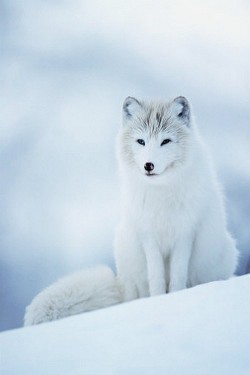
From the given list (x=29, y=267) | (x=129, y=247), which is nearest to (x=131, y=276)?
(x=129, y=247)

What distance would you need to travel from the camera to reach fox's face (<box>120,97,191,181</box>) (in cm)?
238

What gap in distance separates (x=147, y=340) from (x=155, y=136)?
4.59 ft

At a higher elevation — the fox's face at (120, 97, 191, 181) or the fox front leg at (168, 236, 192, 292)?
the fox's face at (120, 97, 191, 181)

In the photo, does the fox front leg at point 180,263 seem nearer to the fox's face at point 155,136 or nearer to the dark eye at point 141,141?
the fox's face at point 155,136

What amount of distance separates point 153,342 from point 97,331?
0.20 metres

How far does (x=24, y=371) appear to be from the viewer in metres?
1.13

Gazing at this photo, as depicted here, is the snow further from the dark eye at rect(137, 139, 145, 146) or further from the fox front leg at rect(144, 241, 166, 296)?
the dark eye at rect(137, 139, 145, 146)

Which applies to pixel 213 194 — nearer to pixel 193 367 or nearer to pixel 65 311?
pixel 65 311

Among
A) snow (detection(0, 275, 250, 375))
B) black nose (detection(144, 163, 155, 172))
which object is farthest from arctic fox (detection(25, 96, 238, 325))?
snow (detection(0, 275, 250, 375))

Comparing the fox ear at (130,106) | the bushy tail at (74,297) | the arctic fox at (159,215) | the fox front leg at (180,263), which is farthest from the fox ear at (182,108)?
the bushy tail at (74,297)

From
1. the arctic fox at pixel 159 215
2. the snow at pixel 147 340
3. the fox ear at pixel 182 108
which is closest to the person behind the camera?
the snow at pixel 147 340

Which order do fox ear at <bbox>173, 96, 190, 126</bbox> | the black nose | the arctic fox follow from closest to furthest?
the black nose, the arctic fox, fox ear at <bbox>173, 96, 190, 126</bbox>

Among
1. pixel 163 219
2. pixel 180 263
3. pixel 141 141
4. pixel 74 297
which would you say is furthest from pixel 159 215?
pixel 74 297

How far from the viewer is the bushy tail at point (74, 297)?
2.32 meters
